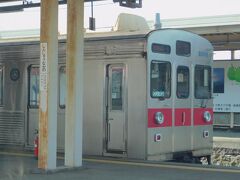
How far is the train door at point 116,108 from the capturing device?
1136cm

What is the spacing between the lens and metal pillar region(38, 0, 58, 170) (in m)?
9.59

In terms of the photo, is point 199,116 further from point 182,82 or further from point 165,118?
point 165,118

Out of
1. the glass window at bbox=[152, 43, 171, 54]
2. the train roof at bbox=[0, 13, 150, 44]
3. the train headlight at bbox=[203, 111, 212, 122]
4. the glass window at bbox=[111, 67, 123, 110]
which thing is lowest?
the train headlight at bbox=[203, 111, 212, 122]

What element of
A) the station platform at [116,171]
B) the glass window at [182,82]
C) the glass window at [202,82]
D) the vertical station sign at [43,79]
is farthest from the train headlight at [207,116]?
the vertical station sign at [43,79]

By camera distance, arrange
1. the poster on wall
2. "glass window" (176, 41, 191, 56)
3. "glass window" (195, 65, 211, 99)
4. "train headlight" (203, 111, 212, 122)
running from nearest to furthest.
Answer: "glass window" (176, 41, 191, 56) < "glass window" (195, 65, 211, 99) < "train headlight" (203, 111, 212, 122) < the poster on wall

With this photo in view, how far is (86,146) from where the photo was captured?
469 inches

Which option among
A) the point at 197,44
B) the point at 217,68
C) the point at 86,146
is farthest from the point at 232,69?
the point at 86,146

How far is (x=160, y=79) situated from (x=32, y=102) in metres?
3.14

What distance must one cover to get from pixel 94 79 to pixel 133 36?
1286 mm

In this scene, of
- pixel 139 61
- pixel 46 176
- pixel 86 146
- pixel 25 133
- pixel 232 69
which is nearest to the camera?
pixel 46 176

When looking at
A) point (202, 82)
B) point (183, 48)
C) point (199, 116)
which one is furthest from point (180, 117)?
point (183, 48)

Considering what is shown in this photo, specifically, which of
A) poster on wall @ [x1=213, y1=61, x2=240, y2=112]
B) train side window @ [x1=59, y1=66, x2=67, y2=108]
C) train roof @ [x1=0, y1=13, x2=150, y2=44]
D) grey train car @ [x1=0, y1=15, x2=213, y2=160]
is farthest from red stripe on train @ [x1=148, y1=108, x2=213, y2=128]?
poster on wall @ [x1=213, y1=61, x2=240, y2=112]

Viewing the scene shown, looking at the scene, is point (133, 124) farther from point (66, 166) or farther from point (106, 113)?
point (66, 166)

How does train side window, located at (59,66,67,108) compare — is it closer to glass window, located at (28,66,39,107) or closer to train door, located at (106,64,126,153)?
glass window, located at (28,66,39,107)
